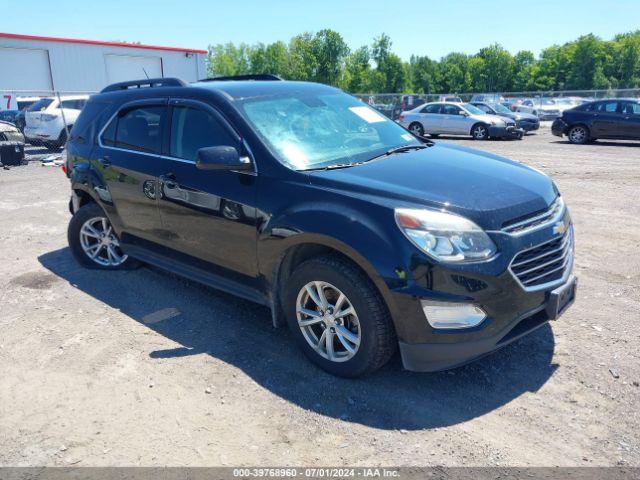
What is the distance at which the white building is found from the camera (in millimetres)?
34188

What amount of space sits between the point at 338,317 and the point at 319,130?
1.53m

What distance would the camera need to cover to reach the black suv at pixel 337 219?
9.75 feet

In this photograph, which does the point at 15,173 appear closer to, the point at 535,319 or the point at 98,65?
the point at 535,319

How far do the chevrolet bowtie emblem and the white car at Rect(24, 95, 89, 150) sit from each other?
53.3 feet

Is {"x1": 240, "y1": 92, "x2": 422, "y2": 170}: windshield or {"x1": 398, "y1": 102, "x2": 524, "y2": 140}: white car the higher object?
{"x1": 240, "y1": 92, "x2": 422, "y2": 170}: windshield

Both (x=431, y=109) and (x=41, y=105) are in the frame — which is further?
(x=431, y=109)

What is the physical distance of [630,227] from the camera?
6746mm

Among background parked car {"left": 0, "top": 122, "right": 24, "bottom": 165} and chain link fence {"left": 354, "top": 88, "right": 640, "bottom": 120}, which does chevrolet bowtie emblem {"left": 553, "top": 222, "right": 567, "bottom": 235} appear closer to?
background parked car {"left": 0, "top": 122, "right": 24, "bottom": 165}

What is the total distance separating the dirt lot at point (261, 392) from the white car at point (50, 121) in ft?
43.5

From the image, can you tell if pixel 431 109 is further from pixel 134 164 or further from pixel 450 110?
pixel 134 164

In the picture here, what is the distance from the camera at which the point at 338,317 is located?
10.9 feet

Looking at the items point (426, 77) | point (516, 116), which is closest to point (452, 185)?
point (516, 116)

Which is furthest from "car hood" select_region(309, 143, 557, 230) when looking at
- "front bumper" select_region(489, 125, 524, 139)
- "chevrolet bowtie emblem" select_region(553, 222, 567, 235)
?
"front bumper" select_region(489, 125, 524, 139)

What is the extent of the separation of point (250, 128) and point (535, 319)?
230 centimetres
